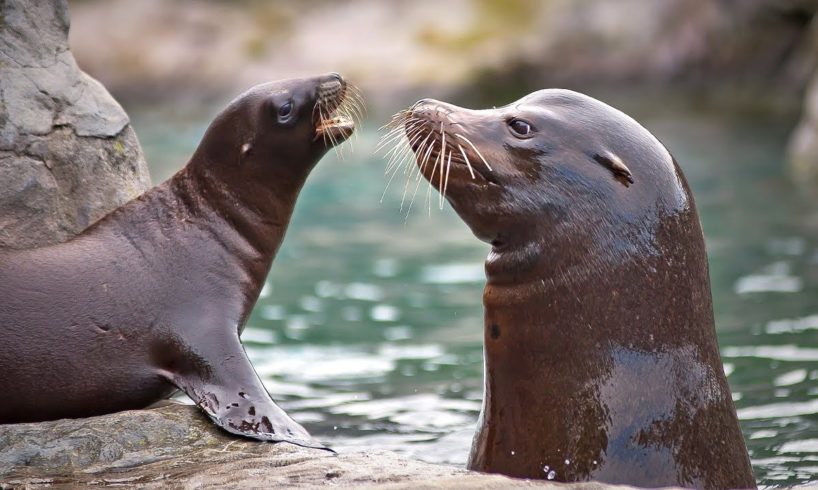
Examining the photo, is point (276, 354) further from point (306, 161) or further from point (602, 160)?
point (602, 160)

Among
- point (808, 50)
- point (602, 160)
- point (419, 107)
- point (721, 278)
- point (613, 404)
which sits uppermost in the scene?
point (808, 50)

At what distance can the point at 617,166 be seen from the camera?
3988 mm

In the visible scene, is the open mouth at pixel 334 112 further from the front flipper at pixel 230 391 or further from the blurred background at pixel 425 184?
the front flipper at pixel 230 391

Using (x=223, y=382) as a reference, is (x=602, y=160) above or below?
above

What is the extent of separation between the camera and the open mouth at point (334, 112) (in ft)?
18.2

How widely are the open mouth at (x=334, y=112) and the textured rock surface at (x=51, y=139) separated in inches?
32.6

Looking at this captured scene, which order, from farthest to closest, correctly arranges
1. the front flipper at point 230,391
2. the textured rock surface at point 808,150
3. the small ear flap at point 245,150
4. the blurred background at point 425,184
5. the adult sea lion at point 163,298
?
1. the textured rock surface at point 808,150
2. the blurred background at point 425,184
3. the small ear flap at point 245,150
4. the adult sea lion at point 163,298
5. the front flipper at point 230,391

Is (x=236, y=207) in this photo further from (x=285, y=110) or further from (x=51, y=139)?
(x=51, y=139)

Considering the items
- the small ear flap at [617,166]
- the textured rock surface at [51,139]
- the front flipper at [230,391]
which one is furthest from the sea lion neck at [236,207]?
the small ear flap at [617,166]

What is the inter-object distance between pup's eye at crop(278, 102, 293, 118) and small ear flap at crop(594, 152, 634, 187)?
1.90 metres

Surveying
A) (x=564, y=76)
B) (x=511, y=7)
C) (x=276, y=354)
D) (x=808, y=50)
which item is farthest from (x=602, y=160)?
(x=511, y=7)

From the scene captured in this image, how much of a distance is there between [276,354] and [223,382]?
11.0ft

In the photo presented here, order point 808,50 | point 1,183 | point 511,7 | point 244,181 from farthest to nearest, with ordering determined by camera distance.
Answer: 1. point 511,7
2. point 808,50
3. point 244,181
4. point 1,183

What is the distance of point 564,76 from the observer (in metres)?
20.5
